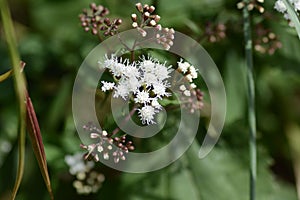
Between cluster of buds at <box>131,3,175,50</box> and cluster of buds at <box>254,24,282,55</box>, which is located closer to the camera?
cluster of buds at <box>131,3,175,50</box>

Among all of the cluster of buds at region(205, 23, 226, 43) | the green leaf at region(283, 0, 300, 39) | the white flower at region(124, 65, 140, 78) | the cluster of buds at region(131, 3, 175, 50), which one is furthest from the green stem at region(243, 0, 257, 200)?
the white flower at region(124, 65, 140, 78)

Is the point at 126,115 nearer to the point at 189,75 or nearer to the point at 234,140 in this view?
the point at 189,75

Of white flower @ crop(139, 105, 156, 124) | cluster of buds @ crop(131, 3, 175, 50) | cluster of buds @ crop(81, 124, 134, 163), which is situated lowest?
cluster of buds @ crop(81, 124, 134, 163)

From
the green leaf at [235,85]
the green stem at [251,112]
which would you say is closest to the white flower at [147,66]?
the green stem at [251,112]

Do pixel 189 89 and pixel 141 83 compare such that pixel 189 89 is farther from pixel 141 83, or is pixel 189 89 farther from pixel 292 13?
pixel 292 13

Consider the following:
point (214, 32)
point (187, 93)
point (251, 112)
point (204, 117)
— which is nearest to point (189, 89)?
point (187, 93)

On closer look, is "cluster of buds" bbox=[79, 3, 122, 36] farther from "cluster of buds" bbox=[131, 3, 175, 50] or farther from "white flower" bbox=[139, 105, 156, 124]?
"white flower" bbox=[139, 105, 156, 124]
